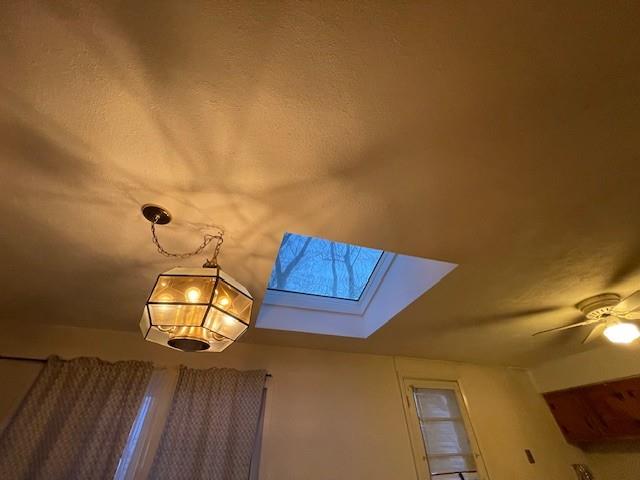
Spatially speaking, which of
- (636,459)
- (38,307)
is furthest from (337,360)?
(636,459)

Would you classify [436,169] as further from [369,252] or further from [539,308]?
[539,308]

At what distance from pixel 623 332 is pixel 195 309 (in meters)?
2.54

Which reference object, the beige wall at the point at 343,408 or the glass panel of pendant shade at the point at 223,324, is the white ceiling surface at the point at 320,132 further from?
the beige wall at the point at 343,408

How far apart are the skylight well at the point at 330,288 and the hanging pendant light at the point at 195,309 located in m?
1.23

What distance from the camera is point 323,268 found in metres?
2.53

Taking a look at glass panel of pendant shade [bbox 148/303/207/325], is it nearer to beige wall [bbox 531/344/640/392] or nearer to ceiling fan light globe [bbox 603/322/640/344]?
ceiling fan light globe [bbox 603/322/640/344]

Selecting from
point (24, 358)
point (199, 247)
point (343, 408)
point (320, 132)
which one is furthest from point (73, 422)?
point (320, 132)

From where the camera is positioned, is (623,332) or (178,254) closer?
(178,254)

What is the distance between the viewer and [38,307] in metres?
1.87

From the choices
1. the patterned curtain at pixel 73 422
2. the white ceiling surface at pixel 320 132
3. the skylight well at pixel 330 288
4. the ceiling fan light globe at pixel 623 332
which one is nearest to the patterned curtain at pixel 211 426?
the patterned curtain at pixel 73 422

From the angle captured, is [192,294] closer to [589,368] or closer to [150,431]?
[150,431]

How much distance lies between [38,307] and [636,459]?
5570 mm

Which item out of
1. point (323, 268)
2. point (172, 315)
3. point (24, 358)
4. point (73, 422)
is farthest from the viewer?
point (323, 268)

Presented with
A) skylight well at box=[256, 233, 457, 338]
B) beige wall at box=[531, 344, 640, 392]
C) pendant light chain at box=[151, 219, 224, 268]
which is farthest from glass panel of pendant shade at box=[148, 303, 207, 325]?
beige wall at box=[531, 344, 640, 392]
